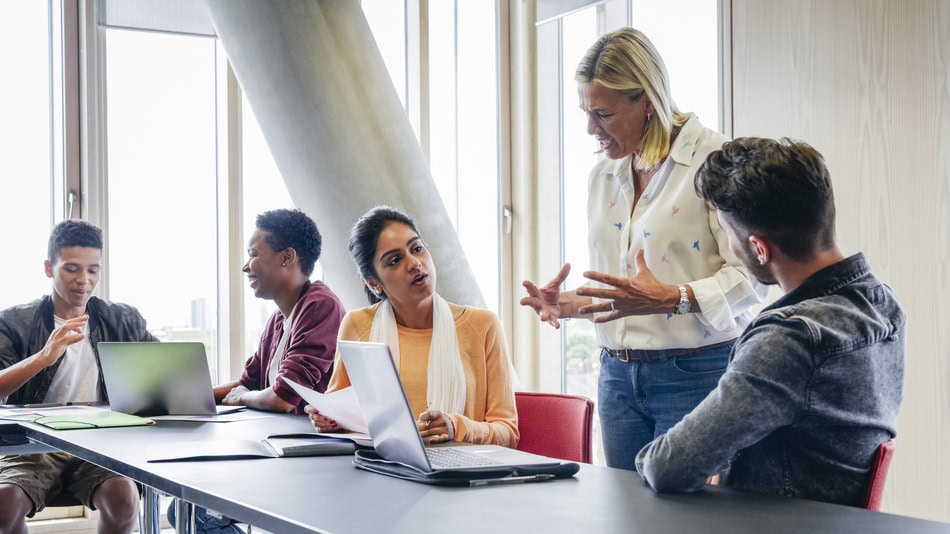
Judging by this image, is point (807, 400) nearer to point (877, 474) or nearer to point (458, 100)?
point (877, 474)

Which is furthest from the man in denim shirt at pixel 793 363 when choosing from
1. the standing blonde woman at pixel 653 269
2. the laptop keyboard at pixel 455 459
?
the standing blonde woman at pixel 653 269

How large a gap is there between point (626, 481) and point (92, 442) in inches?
49.9

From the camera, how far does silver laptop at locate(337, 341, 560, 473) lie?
4.91ft

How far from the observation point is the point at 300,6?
12.2ft

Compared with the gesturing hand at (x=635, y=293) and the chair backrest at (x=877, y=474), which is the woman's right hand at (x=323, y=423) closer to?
the gesturing hand at (x=635, y=293)

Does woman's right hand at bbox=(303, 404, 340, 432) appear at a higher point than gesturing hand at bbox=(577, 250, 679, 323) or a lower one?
lower

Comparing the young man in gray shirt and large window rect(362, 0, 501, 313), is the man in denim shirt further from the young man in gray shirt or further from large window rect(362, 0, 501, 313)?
large window rect(362, 0, 501, 313)

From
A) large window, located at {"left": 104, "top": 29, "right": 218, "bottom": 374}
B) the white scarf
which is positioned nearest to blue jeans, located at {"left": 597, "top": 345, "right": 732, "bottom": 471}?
the white scarf

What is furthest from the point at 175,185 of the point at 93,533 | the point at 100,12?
the point at 93,533

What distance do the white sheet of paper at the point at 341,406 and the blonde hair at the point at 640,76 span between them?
86 centimetres

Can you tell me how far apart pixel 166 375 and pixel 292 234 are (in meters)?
0.77

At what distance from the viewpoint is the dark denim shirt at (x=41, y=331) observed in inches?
122

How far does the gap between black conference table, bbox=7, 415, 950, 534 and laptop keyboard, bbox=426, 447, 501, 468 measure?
9 cm

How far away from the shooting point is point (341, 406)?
6.32ft
